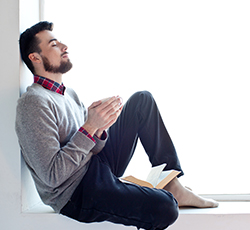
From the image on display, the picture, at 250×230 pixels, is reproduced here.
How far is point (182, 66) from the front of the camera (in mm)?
1781

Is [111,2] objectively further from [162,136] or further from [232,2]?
[162,136]

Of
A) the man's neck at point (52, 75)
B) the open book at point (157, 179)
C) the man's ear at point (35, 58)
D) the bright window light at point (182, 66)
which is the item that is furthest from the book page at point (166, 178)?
the man's ear at point (35, 58)

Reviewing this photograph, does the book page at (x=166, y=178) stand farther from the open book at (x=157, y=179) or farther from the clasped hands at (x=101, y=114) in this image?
the clasped hands at (x=101, y=114)

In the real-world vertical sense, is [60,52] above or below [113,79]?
above

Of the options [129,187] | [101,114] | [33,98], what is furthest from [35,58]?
[129,187]

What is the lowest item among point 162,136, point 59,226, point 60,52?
point 59,226

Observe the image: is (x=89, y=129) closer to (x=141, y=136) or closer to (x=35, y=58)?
(x=141, y=136)

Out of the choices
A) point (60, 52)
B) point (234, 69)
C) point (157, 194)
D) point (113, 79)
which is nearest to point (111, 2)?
point (113, 79)

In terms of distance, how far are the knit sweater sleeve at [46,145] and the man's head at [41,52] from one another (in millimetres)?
274

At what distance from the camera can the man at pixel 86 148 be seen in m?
1.06

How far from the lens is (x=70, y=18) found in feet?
5.90

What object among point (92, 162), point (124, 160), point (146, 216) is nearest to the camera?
point (146, 216)

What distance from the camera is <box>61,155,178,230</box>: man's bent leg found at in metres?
1.06

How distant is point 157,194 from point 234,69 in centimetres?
109
